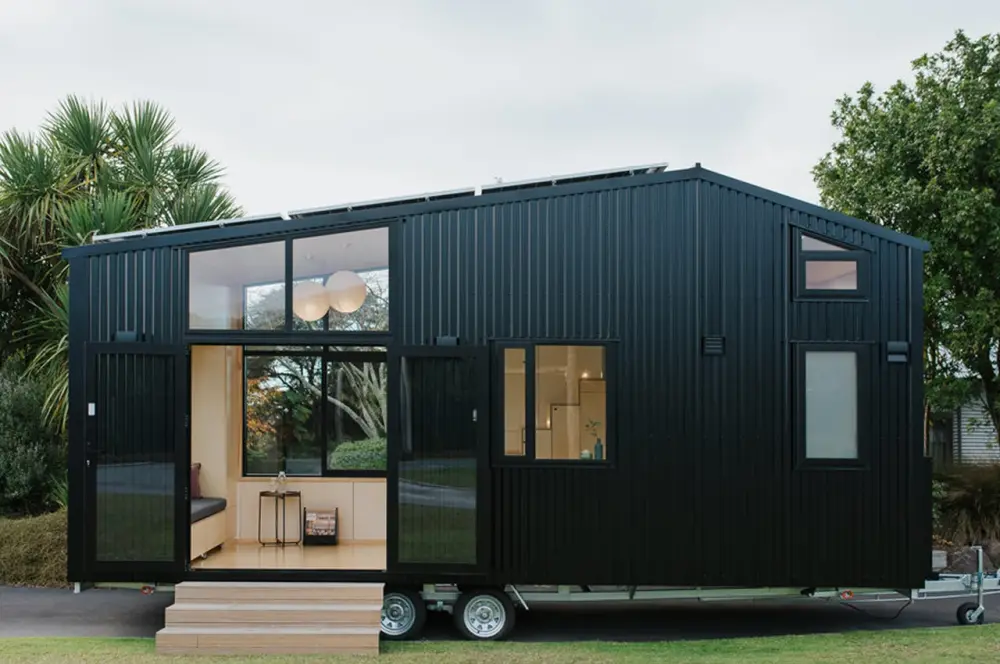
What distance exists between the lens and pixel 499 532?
22.9 ft

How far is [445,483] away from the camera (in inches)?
274

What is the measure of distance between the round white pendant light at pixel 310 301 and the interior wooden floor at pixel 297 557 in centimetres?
194

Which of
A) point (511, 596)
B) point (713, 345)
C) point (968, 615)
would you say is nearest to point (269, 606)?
point (511, 596)

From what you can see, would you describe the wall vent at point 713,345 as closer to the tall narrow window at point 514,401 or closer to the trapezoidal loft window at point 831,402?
the trapezoidal loft window at point 831,402

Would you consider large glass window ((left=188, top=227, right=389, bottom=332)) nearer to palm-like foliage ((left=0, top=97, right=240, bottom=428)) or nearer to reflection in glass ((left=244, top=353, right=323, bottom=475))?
reflection in glass ((left=244, top=353, right=323, bottom=475))

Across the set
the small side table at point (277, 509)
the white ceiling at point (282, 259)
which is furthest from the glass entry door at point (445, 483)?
the small side table at point (277, 509)

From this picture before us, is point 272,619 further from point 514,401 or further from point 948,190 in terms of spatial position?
point 948,190

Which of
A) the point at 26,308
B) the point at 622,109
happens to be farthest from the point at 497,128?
the point at 26,308

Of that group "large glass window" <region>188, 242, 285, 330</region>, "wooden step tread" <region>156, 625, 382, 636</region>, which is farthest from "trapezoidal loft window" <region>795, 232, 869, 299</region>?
"wooden step tread" <region>156, 625, 382, 636</region>

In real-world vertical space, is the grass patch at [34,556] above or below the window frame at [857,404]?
below

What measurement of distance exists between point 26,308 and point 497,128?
746 centimetres

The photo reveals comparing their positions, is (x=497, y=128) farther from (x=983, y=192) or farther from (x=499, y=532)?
(x=499, y=532)

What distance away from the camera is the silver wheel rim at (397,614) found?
7.07 m

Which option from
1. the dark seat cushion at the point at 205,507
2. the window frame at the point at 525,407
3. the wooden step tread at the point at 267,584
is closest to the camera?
the wooden step tread at the point at 267,584
